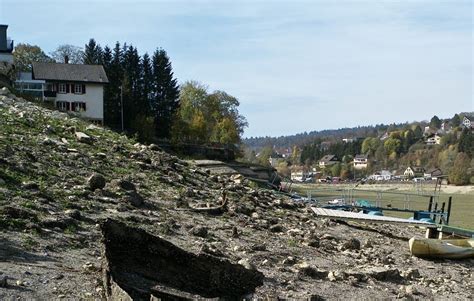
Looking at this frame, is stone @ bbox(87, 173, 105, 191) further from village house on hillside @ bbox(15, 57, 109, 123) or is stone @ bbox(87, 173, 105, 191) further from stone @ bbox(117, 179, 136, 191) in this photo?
village house on hillside @ bbox(15, 57, 109, 123)

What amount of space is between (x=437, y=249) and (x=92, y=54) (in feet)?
206

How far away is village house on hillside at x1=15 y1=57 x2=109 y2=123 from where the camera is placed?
6438 cm

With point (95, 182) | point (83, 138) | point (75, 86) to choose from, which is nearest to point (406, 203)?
point (83, 138)

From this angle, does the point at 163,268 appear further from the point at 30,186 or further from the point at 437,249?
the point at 437,249

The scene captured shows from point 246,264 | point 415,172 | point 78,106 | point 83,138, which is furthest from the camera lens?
point 415,172

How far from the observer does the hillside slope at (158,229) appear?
1235 cm

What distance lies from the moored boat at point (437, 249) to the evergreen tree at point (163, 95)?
52.8 metres

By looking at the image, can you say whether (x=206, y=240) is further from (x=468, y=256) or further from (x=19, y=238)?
(x=468, y=256)

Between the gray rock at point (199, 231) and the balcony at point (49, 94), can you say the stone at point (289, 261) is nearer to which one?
the gray rock at point (199, 231)

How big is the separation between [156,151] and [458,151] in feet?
551

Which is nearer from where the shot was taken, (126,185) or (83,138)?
(126,185)

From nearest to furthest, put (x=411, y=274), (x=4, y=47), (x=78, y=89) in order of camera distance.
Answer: (x=411, y=274)
(x=4, y=47)
(x=78, y=89)

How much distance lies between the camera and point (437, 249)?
21.4 metres

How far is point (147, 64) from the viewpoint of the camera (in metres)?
76.0
